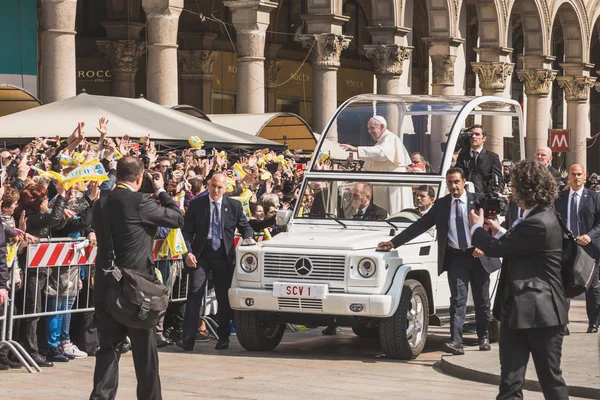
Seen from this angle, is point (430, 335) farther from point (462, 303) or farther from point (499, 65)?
point (499, 65)

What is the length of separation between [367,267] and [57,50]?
11912 mm

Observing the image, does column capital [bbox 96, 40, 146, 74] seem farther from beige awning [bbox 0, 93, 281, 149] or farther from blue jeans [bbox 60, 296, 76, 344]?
blue jeans [bbox 60, 296, 76, 344]

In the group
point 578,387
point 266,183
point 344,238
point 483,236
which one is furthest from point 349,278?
point 266,183

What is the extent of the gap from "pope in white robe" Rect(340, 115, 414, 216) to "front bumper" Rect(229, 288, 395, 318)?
1.97m

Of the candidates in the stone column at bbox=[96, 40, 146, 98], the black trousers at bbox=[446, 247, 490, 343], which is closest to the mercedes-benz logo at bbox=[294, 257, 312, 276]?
the black trousers at bbox=[446, 247, 490, 343]

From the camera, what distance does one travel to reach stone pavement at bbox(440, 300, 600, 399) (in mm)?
11078

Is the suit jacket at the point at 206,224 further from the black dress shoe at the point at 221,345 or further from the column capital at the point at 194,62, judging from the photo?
the column capital at the point at 194,62

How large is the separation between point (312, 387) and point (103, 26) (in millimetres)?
28067

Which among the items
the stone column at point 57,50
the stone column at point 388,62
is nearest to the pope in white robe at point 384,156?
the stone column at point 57,50

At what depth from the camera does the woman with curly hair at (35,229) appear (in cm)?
1226

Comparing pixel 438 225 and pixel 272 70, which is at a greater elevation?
pixel 272 70

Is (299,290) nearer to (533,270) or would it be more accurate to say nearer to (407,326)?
(407,326)

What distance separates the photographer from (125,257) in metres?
9.20

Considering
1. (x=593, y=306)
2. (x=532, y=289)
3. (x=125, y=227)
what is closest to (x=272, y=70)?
(x=593, y=306)
